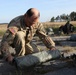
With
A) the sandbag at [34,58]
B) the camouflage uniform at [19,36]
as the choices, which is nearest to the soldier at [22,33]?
the camouflage uniform at [19,36]

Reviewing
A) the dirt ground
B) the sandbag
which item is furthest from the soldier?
the dirt ground

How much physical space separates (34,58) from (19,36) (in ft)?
2.13

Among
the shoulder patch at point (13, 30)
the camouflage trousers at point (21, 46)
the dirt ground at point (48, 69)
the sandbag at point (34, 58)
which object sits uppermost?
the shoulder patch at point (13, 30)

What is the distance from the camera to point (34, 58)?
745cm

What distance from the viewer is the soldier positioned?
6898 millimetres

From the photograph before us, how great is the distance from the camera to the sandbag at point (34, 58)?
23.4 ft

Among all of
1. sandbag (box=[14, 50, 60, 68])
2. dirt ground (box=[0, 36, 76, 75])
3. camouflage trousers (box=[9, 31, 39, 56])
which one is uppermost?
camouflage trousers (box=[9, 31, 39, 56])

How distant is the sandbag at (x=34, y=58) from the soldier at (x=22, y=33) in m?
0.20

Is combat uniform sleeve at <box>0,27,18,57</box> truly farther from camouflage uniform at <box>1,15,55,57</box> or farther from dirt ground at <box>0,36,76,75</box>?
dirt ground at <box>0,36,76,75</box>

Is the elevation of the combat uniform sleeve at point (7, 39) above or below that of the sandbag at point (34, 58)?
above

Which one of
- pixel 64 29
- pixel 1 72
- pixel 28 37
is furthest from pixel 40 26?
pixel 64 29

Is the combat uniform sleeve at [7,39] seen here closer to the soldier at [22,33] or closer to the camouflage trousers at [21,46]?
the soldier at [22,33]

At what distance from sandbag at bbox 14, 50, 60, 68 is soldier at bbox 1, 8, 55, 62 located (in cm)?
20

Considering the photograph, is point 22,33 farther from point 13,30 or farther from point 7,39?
point 7,39
